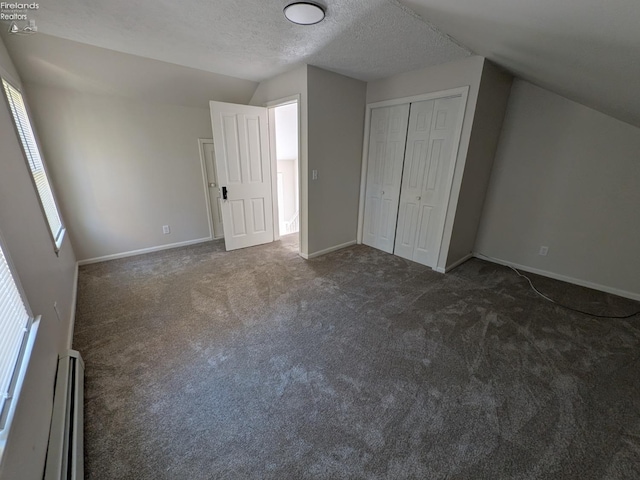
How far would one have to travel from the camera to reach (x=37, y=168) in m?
2.46

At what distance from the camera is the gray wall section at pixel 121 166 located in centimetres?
292

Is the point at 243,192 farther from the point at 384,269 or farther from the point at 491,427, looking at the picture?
the point at 491,427

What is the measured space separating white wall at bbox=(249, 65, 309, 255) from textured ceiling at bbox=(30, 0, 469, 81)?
22 cm

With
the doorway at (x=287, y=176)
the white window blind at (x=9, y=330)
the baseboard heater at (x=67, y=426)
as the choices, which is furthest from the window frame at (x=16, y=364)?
the doorway at (x=287, y=176)

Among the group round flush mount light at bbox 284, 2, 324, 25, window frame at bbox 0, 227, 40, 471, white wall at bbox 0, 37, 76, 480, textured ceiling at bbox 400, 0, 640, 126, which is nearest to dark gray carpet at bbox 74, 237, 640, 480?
white wall at bbox 0, 37, 76, 480

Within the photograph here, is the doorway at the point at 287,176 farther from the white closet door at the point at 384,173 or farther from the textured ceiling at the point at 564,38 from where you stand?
the textured ceiling at the point at 564,38

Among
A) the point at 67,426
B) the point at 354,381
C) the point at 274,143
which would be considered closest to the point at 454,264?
the point at 354,381

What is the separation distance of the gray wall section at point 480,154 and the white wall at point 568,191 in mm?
185

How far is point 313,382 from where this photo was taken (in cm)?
165

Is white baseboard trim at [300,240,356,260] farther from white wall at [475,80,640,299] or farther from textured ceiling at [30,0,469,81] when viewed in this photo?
textured ceiling at [30,0,469,81]

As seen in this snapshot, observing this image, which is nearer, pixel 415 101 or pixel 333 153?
pixel 415 101

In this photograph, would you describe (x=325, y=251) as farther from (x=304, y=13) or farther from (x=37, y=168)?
(x=37, y=168)

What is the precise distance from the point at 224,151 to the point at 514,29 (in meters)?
3.06

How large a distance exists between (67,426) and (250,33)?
2846 mm
